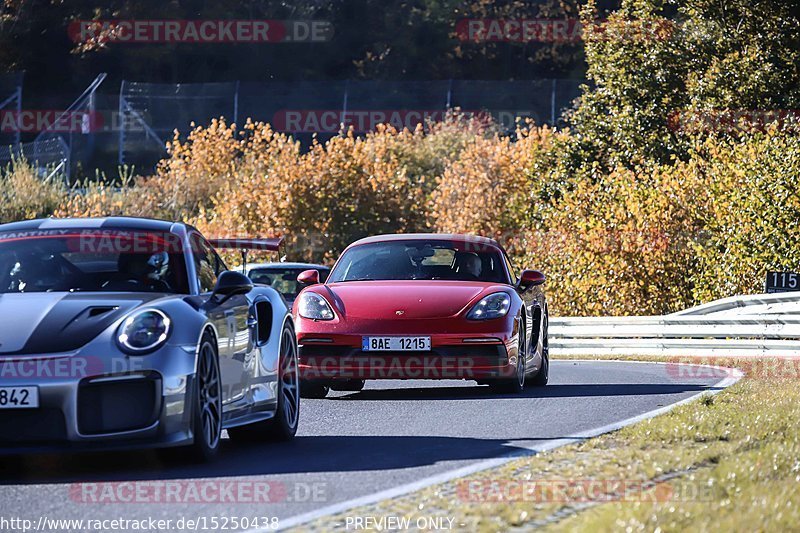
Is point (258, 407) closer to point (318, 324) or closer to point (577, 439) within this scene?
point (577, 439)

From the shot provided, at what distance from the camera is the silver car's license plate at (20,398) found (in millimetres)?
7922

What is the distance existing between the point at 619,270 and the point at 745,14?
9911 mm

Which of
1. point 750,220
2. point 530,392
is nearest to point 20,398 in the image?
point 530,392

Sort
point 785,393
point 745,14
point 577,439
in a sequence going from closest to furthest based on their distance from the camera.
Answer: point 577,439 → point 785,393 → point 745,14

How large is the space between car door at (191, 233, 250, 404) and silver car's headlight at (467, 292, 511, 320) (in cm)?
420

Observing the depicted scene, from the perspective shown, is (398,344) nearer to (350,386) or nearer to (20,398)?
(350,386)

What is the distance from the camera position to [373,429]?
35.2 feet

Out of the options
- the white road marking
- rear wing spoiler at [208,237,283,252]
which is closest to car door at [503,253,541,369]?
the white road marking

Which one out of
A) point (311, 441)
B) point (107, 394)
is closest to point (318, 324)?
point (311, 441)

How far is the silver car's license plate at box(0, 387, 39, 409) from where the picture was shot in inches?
312

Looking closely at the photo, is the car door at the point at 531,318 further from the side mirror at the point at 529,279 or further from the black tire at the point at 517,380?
the black tire at the point at 517,380

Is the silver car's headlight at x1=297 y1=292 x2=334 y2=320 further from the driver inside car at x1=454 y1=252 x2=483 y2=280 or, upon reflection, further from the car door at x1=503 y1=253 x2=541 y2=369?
the car door at x1=503 y1=253 x2=541 y2=369

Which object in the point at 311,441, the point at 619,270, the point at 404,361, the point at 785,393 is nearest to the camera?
the point at 311,441

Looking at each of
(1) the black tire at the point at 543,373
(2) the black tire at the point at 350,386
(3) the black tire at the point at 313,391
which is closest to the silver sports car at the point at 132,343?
(3) the black tire at the point at 313,391
